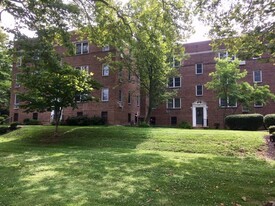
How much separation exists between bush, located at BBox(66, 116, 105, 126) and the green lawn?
43.0 ft

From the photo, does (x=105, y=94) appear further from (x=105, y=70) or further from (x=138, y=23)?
(x=138, y=23)

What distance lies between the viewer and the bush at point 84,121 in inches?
1105

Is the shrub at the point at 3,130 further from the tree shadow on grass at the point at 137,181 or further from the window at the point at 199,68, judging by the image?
the window at the point at 199,68

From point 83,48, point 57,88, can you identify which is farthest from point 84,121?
point 57,88

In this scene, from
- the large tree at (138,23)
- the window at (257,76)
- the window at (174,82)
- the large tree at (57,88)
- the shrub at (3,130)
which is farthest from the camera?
the window at (174,82)

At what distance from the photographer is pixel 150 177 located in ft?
26.8

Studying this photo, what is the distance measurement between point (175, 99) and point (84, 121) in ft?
42.3

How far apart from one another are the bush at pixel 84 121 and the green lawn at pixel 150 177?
13.1 meters

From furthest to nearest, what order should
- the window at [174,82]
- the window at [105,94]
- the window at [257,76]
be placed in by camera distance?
the window at [174,82] < the window at [257,76] < the window at [105,94]

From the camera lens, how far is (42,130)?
22344mm

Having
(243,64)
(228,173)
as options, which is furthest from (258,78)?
(228,173)

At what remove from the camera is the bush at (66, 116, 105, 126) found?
28.1m

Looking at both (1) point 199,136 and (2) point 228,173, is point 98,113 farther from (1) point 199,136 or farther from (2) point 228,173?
(2) point 228,173

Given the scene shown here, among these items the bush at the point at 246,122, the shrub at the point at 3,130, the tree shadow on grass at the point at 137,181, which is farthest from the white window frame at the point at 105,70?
the tree shadow on grass at the point at 137,181
